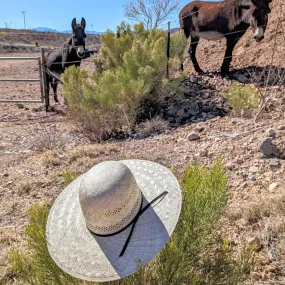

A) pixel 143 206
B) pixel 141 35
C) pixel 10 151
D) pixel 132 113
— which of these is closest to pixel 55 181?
pixel 10 151

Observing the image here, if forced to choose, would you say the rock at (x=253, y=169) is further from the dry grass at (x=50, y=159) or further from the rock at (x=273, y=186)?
the dry grass at (x=50, y=159)

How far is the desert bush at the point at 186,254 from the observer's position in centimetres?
191

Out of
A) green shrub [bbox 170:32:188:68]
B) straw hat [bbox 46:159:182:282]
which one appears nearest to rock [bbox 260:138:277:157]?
straw hat [bbox 46:159:182:282]

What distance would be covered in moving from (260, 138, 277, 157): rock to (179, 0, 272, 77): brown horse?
3368mm

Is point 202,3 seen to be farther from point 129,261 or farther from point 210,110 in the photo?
point 129,261

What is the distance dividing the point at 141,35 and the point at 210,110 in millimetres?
2804

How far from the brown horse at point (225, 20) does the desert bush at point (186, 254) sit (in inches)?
213

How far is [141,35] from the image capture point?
325 inches

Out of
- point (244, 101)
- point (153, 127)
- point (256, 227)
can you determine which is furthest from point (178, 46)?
point (256, 227)

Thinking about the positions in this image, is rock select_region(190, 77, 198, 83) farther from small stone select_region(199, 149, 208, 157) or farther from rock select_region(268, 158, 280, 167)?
rock select_region(268, 158, 280, 167)

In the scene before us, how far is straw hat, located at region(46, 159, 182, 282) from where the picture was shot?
1.57 m

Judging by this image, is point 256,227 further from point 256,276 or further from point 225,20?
point 225,20

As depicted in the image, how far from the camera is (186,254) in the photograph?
200 centimetres

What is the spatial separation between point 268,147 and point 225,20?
4.41 metres
